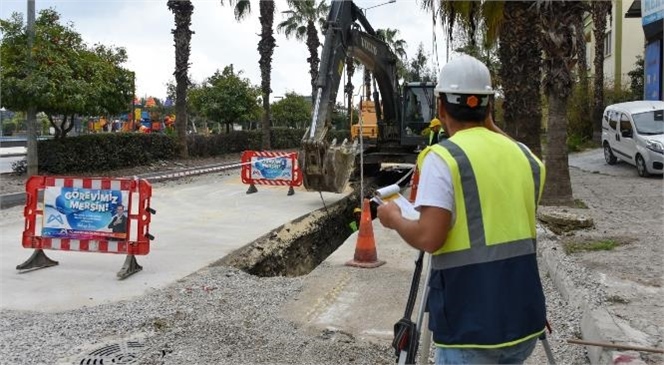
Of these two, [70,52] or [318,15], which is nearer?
[70,52]

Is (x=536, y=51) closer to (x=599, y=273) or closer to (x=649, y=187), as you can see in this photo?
(x=649, y=187)

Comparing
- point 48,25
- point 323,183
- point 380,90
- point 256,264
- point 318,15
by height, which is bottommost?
point 256,264

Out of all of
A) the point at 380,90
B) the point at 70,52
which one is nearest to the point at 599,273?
the point at 380,90

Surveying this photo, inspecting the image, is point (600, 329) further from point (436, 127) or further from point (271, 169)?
point (271, 169)

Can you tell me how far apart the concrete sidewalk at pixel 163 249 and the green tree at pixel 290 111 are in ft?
105

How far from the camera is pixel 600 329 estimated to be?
14.4 ft

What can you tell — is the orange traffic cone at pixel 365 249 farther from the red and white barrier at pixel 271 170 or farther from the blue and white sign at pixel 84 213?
the red and white barrier at pixel 271 170

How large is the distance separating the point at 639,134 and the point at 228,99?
19.2 m

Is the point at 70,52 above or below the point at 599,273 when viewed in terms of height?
above

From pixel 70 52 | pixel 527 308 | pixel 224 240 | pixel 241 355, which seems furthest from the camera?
pixel 70 52

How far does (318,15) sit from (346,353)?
37.4 m

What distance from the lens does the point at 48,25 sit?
18094 millimetres

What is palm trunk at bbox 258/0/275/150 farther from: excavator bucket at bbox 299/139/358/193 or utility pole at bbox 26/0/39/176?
excavator bucket at bbox 299/139/358/193

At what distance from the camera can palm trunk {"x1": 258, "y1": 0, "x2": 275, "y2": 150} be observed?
3142 cm
